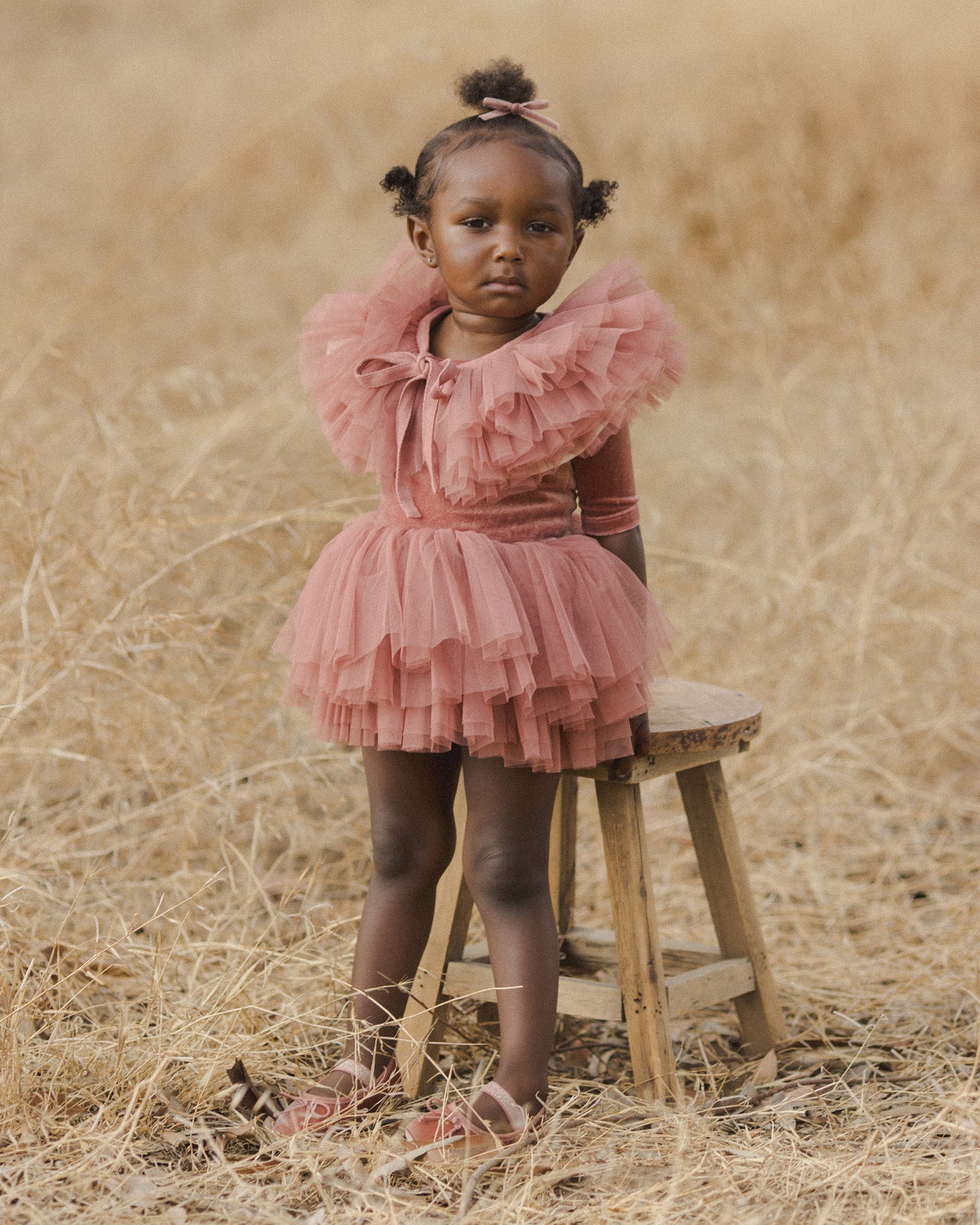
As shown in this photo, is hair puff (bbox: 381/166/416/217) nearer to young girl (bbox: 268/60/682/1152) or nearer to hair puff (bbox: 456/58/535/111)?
young girl (bbox: 268/60/682/1152)

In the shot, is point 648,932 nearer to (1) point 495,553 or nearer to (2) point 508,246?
(1) point 495,553

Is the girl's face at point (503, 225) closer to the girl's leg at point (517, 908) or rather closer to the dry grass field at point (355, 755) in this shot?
the girl's leg at point (517, 908)

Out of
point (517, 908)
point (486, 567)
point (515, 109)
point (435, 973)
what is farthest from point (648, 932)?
point (515, 109)

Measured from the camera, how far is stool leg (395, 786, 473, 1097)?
2.05m

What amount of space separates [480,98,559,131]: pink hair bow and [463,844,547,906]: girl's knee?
1029 millimetres

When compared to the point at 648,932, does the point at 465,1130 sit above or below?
below

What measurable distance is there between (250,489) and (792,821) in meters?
1.58

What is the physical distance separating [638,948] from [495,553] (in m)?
0.66

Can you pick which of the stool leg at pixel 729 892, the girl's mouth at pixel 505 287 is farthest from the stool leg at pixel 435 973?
the girl's mouth at pixel 505 287

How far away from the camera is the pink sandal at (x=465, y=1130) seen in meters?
1.74

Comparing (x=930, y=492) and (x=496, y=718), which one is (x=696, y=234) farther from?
(x=496, y=718)

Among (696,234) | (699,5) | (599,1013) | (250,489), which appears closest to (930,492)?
(250,489)

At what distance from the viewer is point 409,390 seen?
1.86m

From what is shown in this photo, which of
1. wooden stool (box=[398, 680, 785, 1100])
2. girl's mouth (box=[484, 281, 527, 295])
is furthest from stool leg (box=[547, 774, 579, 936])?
girl's mouth (box=[484, 281, 527, 295])
